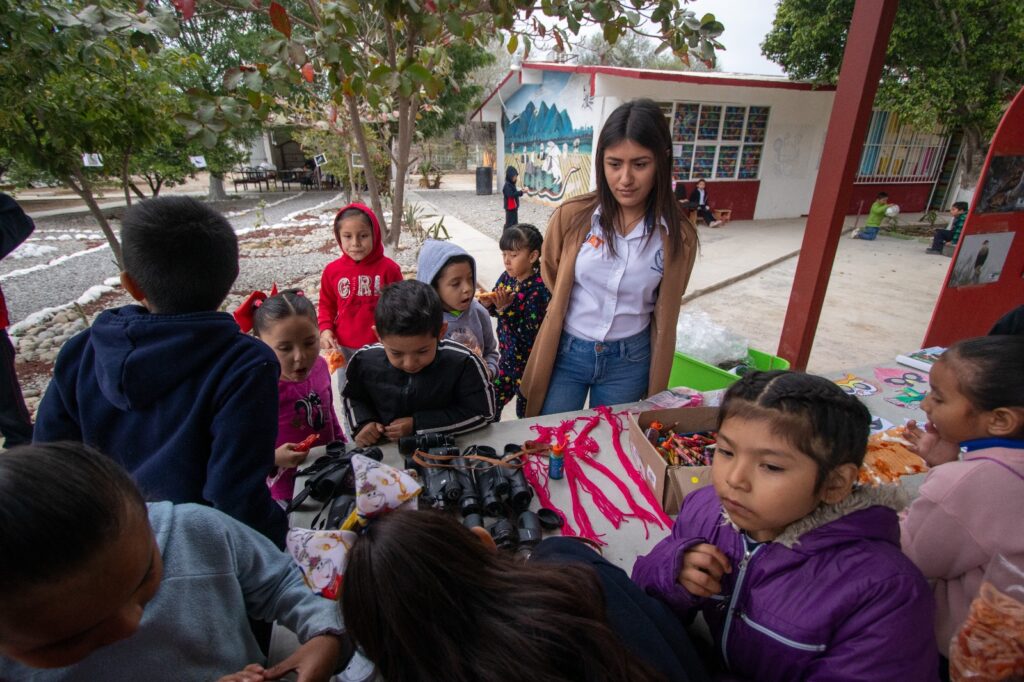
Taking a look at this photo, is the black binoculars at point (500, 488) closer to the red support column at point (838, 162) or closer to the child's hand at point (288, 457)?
the child's hand at point (288, 457)

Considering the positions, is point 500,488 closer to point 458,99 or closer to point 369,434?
point 369,434

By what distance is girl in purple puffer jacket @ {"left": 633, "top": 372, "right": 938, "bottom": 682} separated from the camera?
0.89 m

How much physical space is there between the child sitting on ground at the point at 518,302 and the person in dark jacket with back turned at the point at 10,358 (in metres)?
2.18

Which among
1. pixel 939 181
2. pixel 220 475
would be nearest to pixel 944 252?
pixel 939 181

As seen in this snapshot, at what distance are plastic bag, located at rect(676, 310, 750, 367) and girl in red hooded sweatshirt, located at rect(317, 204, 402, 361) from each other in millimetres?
1857

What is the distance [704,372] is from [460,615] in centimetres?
237

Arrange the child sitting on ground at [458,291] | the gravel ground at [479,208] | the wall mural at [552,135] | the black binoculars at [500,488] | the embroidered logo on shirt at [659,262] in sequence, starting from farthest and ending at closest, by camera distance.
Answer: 1. the wall mural at [552,135]
2. the gravel ground at [479,208]
3. the child sitting on ground at [458,291]
4. the embroidered logo on shirt at [659,262]
5. the black binoculars at [500,488]

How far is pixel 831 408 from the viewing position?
95 centimetres

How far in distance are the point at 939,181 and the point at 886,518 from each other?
1762cm

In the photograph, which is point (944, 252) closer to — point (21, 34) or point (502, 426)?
point (502, 426)

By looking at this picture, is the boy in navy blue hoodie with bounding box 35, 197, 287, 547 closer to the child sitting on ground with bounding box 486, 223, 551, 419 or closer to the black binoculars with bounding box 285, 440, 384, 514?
the black binoculars with bounding box 285, 440, 384, 514

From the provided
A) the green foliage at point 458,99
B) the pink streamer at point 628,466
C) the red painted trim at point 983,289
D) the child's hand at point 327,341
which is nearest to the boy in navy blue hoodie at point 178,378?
the pink streamer at point 628,466

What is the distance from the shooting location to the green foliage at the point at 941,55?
9.02 metres

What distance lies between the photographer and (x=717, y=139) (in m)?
11.1
